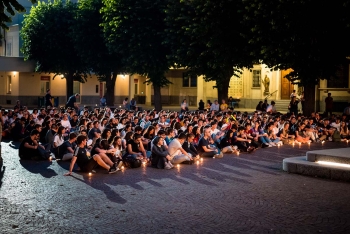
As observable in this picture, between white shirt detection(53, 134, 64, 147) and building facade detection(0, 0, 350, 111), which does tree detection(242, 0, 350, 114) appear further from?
white shirt detection(53, 134, 64, 147)

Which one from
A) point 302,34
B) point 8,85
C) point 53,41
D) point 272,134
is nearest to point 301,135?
point 272,134

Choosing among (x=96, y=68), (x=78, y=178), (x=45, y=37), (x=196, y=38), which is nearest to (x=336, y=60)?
(x=196, y=38)

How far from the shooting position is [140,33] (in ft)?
131

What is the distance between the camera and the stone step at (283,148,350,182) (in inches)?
553

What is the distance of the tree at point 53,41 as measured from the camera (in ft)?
175

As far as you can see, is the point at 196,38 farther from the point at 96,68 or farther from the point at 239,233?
the point at 239,233

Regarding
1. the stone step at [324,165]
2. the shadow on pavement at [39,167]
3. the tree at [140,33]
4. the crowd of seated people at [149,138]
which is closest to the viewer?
the stone step at [324,165]

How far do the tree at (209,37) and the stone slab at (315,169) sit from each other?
1623 cm

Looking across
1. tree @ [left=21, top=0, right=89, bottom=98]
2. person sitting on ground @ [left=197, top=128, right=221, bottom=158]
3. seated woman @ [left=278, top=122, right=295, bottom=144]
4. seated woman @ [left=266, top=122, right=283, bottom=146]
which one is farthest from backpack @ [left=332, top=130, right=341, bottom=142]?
tree @ [left=21, top=0, right=89, bottom=98]

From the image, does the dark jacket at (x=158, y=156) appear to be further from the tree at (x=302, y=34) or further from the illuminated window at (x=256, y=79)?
the illuminated window at (x=256, y=79)

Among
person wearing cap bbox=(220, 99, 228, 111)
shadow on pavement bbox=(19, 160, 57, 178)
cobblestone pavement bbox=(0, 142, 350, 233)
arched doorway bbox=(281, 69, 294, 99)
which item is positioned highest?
arched doorway bbox=(281, 69, 294, 99)

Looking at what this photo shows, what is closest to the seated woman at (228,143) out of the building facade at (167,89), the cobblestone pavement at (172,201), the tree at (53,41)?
the cobblestone pavement at (172,201)

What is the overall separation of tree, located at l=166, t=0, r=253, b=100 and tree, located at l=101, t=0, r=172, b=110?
2519 mm

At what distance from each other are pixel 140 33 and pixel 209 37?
27.3 feet
